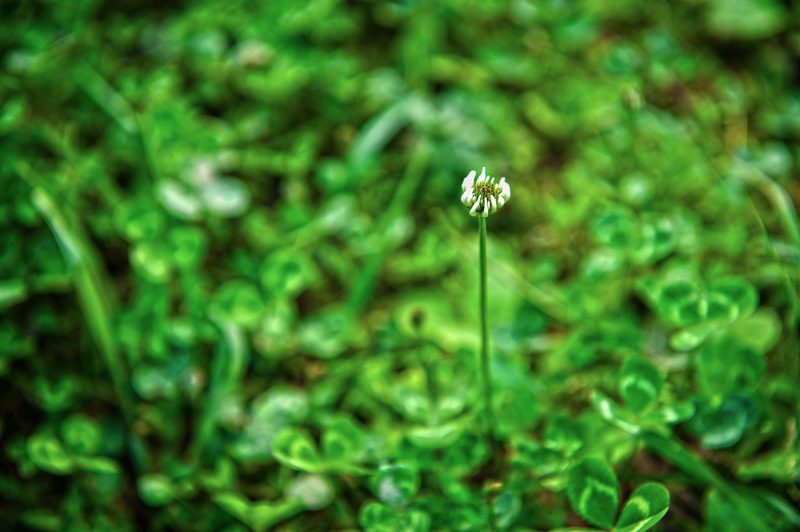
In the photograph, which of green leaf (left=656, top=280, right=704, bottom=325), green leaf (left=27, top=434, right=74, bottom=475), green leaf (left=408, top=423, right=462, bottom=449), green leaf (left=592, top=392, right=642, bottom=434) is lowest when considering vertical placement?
green leaf (left=27, top=434, right=74, bottom=475)

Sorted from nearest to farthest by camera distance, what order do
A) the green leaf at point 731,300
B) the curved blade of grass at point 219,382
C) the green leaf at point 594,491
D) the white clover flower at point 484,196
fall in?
the white clover flower at point 484,196
the green leaf at point 594,491
the green leaf at point 731,300
the curved blade of grass at point 219,382

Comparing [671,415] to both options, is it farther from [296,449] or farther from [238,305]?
[238,305]

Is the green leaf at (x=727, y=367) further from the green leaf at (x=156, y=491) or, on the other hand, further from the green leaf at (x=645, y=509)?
the green leaf at (x=156, y=491)

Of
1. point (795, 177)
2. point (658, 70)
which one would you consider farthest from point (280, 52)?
point (795, 177)

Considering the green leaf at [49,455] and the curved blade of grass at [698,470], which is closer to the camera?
the curved blade of grass at [698,470]

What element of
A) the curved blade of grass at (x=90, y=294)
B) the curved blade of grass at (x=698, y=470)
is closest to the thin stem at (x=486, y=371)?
the curved blade of grass at (x=698, y=470)

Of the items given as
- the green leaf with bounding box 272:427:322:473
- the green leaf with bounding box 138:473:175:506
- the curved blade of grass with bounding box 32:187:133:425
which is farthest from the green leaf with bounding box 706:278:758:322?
the curved blade of grass with bounding box 32:187:133:425

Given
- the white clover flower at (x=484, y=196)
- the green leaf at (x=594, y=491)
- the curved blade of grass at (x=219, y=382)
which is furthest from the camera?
the curved blade of grass at (x=219, y=382)

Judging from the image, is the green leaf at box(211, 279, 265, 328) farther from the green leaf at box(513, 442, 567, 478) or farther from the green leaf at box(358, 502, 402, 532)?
the green leaf at box(513, 442, 567, 478)
